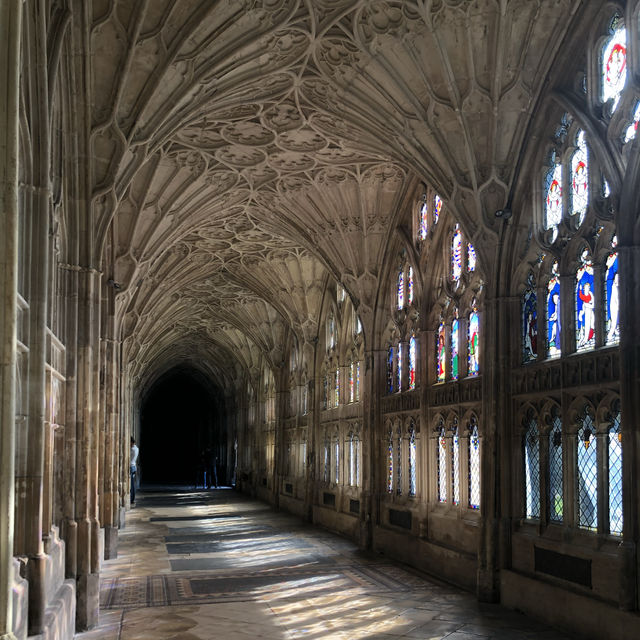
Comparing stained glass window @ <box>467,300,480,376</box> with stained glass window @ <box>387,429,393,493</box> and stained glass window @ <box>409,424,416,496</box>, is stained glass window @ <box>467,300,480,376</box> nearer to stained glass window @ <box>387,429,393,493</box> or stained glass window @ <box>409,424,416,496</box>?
stained glass window @ <box>409,424,416,496</box>

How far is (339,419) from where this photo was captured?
847 inches

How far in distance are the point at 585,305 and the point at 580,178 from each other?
1751mm

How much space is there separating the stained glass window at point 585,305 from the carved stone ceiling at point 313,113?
2.23m

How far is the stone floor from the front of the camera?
9508 millimetres

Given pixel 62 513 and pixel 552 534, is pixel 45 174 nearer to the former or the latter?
pixel 62 513

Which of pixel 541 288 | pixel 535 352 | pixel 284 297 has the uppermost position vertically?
pixel 284 297

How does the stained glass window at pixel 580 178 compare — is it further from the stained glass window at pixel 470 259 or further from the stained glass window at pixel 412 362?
the stained glass window at pixel 412 362

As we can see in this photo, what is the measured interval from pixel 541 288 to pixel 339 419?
11.0 metres

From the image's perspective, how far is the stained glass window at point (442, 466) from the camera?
14.2 metres

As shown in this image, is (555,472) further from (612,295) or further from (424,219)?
(424,219)

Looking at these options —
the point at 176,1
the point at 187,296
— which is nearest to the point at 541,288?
the point at 176,1

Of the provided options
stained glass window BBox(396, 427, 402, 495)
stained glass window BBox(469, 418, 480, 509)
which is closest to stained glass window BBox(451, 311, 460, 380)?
stained glass window BBox(469, 418, 480, 509)

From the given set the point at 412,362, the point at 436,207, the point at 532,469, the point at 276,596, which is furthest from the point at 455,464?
the point at 436,207

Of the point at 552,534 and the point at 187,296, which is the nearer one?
the point at 552,534
